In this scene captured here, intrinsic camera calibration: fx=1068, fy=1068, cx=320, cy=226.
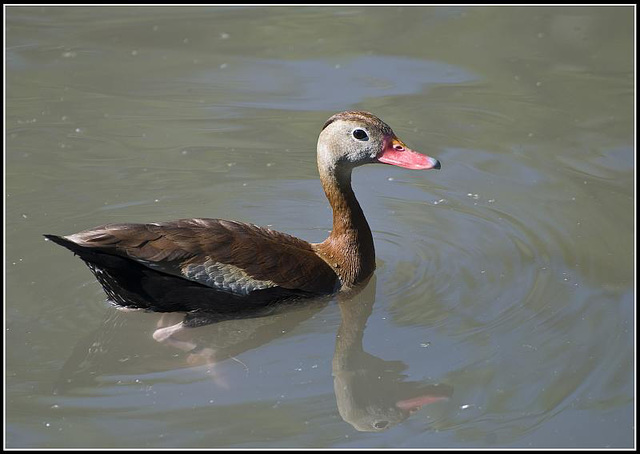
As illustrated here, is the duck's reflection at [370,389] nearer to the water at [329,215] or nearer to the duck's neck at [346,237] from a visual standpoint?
the water at [329,215]

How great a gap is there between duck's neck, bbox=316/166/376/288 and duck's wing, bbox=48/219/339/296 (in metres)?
0.19

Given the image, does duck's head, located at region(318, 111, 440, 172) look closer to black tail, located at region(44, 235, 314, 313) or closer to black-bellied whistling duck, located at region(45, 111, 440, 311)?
black-bellied whistling duck, located at region(45, 111, 440, 311)

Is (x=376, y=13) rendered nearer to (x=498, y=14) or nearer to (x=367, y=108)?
(x=498, y=14)

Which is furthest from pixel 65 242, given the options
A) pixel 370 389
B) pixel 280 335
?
pixel 370 389

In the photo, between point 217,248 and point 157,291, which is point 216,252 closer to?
point 217,248

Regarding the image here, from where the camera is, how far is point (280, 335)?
6.91 meters

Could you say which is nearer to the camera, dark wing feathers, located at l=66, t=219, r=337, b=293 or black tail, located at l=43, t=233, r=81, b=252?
black tail, located at l=43, t=233, r=81, b=252

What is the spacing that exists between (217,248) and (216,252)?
3 centimetres

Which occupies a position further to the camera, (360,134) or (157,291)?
(360,134)

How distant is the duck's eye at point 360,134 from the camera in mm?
7379

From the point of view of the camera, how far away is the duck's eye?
738 cm

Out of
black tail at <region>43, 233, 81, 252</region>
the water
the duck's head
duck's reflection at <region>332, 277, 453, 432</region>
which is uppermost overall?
the duck's head

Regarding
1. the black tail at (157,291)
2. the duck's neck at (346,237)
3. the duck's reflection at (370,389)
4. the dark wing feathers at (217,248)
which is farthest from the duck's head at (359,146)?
the duck's reflection at (370,389)

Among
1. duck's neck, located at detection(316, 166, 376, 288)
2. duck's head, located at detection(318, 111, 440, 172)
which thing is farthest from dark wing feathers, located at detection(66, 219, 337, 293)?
duck's head, located at detection(318, 111, 440, 172)
